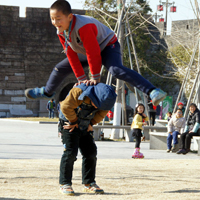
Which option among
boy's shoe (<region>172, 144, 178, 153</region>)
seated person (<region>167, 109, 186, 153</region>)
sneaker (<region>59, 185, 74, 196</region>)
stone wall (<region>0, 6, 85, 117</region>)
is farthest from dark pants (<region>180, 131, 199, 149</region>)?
stone wall (<region>0, 6, 85, 117</region>)

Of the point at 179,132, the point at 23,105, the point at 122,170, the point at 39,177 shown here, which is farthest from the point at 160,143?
the point at 23,105

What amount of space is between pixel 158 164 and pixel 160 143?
4.67 meters

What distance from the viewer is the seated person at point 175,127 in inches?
450

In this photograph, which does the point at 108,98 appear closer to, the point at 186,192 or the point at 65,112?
the point at 65,112

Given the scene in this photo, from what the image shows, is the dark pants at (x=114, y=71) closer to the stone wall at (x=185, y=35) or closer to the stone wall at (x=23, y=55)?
the stone wall at (x=185, y=35)

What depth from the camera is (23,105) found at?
2900cm

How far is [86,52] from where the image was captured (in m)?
4.56

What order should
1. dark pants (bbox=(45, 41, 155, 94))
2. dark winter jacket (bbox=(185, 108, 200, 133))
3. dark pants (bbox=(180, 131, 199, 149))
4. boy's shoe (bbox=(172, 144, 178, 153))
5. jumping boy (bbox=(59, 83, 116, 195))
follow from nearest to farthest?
dark pants (bbox=(45, 41, 155, 94)), jumping boy (bbox=(59, 83, 116, 195)), dark winter jacket (bbox=(185, 108, 200, 133)), dark pants (bbox=(180, 131, 199, 149)), boy's shoe (bbox=(172, 144, 178, 153))

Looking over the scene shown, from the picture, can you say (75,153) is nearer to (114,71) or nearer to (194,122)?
(114,71)

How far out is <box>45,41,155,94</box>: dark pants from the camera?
4473 millimetres

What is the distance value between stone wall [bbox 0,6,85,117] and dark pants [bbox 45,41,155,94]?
24182 millimetres

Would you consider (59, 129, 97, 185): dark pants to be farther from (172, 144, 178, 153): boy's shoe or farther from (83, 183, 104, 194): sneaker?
(172, 144, 178, 153): boy's shoe

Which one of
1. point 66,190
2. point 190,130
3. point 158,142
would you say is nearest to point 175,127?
point 190,130

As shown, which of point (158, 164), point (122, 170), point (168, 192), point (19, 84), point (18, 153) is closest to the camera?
A: point (168, 192)
